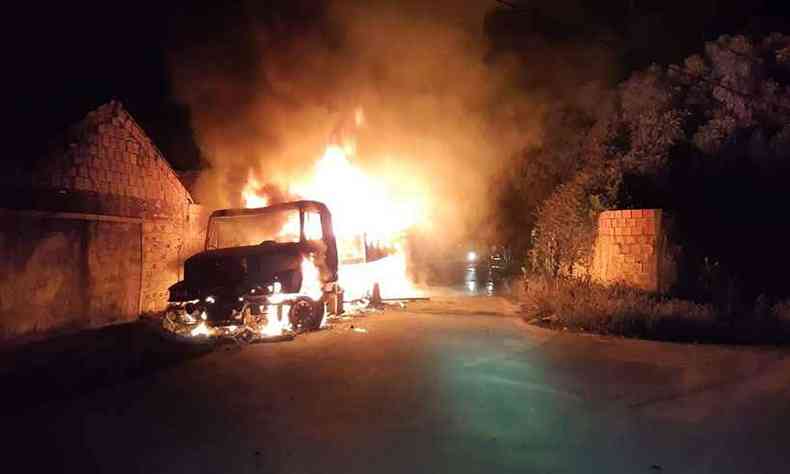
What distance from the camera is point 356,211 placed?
1669 cm

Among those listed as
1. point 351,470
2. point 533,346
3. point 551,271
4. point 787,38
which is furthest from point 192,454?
point 787,38

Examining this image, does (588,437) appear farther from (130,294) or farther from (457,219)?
(457,219)

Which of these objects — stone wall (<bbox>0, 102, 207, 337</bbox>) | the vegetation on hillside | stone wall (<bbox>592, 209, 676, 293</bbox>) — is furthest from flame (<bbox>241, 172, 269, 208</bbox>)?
stone wall (<bbox>592, 209, 676, 293</bbox>)

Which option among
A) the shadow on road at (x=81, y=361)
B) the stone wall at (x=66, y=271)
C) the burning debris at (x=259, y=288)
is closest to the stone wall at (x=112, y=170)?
the stone wall at (x=66, y=271)

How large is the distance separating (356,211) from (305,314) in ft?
18.8

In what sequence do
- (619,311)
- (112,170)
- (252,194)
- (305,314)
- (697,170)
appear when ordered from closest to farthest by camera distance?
(619,311), (305,314), (112,170), (697,170), (252,194)

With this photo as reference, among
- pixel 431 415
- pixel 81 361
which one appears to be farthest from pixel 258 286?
pixel 431 415

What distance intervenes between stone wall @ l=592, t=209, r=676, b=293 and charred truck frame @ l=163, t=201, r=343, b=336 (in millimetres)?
5588

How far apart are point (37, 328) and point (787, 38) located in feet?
60.2

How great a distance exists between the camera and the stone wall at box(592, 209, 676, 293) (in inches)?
498

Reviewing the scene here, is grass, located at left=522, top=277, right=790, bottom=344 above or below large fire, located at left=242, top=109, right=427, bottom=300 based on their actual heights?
below

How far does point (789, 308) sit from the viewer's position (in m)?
10.5

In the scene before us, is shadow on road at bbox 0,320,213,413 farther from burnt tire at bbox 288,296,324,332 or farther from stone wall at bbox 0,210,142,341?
burnt tire at bbox 288,296,324,332

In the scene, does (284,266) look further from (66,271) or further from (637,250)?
(637,250)
